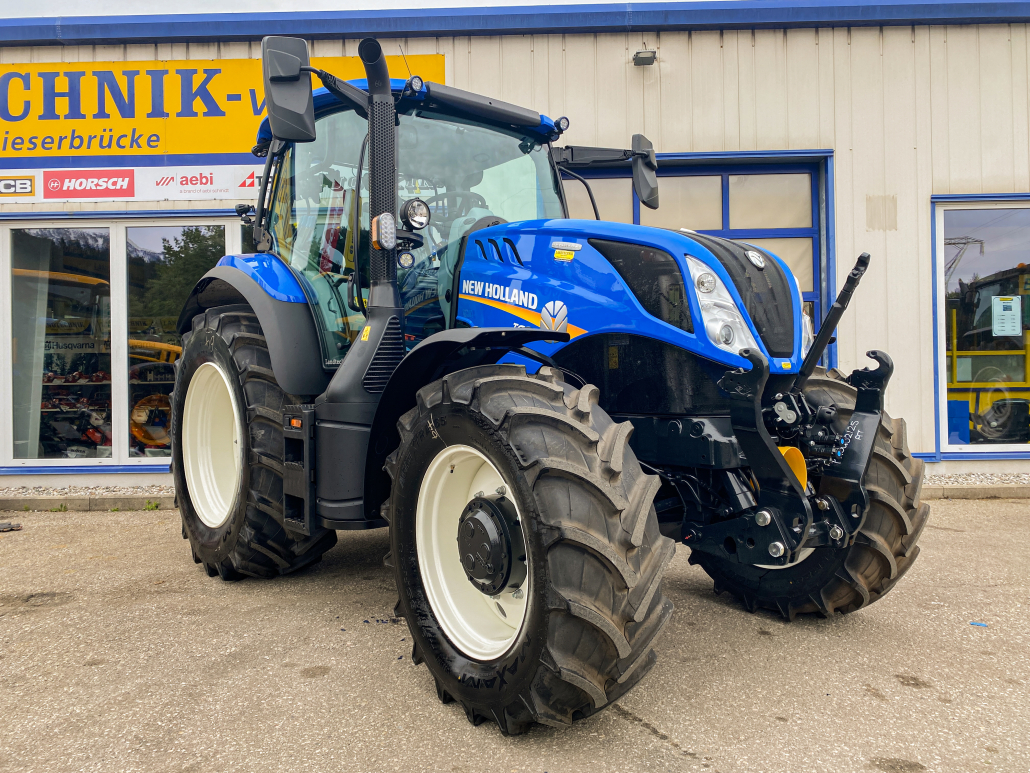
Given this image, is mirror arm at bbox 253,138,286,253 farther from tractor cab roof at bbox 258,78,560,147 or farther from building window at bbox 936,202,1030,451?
building window at bbox 936,202,1030,451

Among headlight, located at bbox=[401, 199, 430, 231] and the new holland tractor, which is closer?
the new holland tractor

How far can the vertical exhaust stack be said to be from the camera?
308cm

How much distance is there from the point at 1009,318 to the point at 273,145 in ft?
23.3

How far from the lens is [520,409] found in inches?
87.0

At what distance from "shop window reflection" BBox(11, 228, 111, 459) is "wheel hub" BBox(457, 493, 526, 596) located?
6.04 metres

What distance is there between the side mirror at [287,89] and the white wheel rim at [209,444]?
198 centimetres

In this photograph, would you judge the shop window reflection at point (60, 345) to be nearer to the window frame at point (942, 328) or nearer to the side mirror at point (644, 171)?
the side mirror at point (644, 171)

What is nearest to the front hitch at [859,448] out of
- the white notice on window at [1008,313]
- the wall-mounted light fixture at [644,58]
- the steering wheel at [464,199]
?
the steering wheel at [464,199]

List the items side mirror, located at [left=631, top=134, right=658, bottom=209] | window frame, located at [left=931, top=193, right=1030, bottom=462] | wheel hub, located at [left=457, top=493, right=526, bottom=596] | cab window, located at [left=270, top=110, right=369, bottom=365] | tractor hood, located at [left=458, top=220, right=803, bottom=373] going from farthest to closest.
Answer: window frame, located at [left=931, top=193, right=1030, bottom=462] → side mirror, located at [left=631, top=134, right=658, bottom=209] → cab window, located at [left=270, top=110, right=369, bottom=365] → tractor hood, located at [left=458, top=220, right=803, bottom=373] → wheel hub, located at [left=457, top=493, right=526, bottom=596]

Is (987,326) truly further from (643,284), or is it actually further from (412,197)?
(412,197)

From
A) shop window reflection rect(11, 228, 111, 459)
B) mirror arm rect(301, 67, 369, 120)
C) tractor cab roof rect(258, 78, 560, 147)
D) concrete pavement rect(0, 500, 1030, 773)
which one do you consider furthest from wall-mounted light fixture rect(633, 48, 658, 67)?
shop window reflection rect(11, 228, 111, 459)

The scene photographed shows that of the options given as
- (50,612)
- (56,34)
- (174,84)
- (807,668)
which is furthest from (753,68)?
(50,612)

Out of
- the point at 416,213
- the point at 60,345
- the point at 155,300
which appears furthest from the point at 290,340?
the point at 60,345

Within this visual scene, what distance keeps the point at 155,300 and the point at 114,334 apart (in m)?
0.50
